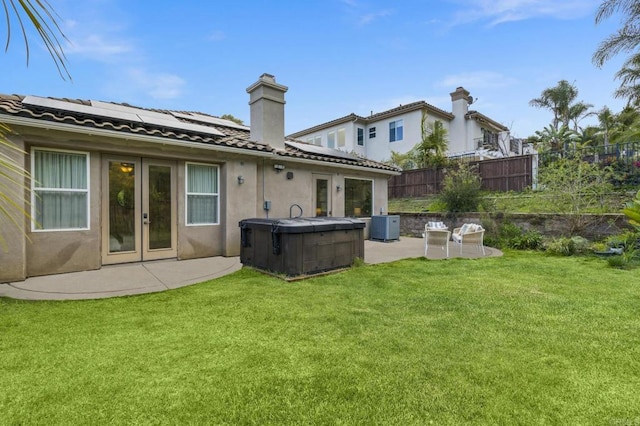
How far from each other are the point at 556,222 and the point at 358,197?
21.3ft

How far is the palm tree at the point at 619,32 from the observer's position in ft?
45.6

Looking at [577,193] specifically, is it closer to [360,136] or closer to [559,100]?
[360,136]

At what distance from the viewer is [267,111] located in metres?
9.85

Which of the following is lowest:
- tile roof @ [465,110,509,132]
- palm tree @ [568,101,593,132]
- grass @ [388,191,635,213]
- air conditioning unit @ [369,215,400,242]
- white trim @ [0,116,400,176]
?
air conditioning unit @ [369,215,400,242]

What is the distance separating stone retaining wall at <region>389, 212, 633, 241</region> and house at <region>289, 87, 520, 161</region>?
502 inches

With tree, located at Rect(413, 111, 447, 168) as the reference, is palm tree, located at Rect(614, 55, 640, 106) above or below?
above

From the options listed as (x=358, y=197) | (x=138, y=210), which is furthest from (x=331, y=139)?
(x=138, y=210)

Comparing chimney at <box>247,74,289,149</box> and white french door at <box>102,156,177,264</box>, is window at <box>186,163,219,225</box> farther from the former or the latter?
chimney at <box>247,74,289,149</box>

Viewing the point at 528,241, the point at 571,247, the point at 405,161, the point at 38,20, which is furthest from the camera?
the point at 405,161

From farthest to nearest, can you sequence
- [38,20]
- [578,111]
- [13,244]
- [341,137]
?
[578,111] → [341,137] → [13,244] → [38,20]

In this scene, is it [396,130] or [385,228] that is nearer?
[385,228]

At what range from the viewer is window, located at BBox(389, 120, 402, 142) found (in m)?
25.5

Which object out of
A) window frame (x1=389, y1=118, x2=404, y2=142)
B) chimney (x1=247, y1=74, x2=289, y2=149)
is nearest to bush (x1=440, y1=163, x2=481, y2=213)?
chimney (x1=247, y1=74, x2=289, y2=149)

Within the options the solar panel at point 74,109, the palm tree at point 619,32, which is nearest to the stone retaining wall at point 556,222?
the palm tree at point 619,32
